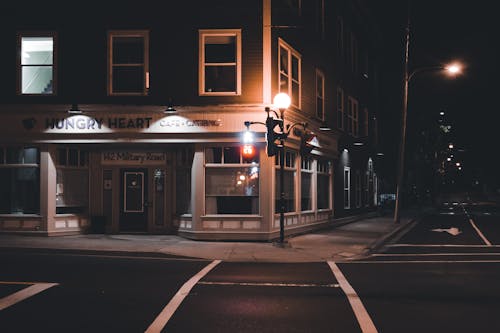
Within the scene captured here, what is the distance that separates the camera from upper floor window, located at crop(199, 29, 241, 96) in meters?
20.0

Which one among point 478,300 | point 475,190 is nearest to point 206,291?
point 478,300

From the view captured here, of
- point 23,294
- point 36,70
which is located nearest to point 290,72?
point 36,70

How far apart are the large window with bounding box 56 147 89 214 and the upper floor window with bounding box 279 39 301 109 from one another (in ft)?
24.9

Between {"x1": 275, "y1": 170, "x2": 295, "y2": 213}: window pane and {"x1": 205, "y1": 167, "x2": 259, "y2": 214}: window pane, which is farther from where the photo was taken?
{"x1": 275, "y1": 170, "x2": 295, "y2": 213}: window pane

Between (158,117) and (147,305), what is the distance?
11.4m

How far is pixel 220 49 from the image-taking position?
20.1 m

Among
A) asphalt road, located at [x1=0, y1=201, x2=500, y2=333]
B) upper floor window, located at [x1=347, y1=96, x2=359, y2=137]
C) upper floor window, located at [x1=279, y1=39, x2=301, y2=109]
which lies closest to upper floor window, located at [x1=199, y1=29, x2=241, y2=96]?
upper floor window, located at [x1=279, y1=39, x2=301, y2=109]

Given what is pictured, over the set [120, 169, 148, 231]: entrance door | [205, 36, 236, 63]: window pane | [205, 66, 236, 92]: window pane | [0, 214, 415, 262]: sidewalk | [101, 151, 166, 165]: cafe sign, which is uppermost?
[205, 36, 236, 63]: window pane

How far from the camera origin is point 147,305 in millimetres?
9086

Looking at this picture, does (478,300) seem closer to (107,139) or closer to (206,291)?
(206,291)

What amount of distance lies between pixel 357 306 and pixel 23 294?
5323 millimetres

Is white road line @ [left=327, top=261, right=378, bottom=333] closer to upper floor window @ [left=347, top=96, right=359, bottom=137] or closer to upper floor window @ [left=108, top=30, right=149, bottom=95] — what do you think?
upper floor window @ [left=108, top=30, right=149, bottom=95]

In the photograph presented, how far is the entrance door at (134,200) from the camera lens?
2164 cm

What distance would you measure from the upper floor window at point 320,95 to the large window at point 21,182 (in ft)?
39.7
